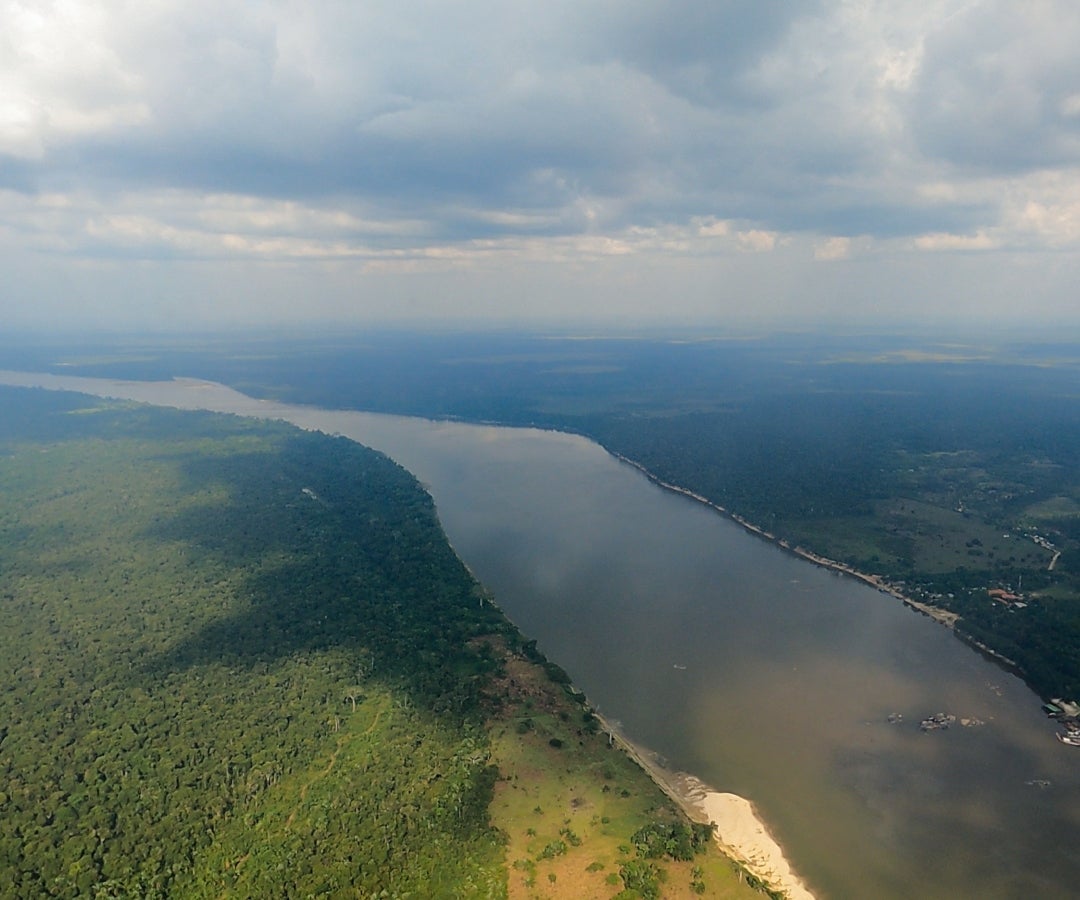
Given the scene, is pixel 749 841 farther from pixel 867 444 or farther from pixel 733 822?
pixel 867 444

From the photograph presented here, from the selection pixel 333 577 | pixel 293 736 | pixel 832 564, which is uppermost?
pixel 293 736

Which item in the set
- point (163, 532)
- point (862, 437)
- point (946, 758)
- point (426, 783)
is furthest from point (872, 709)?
point (862, 437)

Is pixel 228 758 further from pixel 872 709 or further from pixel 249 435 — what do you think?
pixel 249 435

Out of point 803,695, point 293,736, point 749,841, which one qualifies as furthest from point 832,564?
point 293,736

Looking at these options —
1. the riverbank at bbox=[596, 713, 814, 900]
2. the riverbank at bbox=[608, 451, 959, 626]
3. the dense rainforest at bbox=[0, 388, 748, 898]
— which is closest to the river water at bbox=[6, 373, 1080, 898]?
the riverbank at bbox=[596, 713, 814, 900]

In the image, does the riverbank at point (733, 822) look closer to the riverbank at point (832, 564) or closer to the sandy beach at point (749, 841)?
the sandy beach at point (749, 841)

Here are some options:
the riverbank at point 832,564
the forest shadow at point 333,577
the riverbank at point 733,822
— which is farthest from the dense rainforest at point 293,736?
the riverbank at point 832,564
